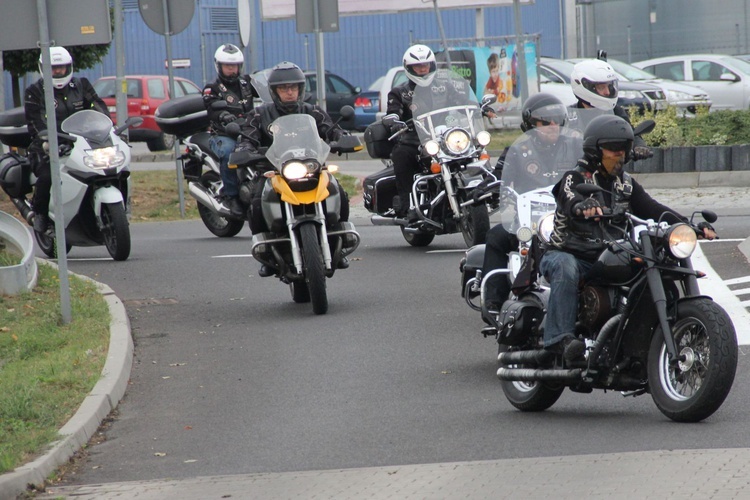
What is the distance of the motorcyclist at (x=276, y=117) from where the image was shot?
1096 centimetres

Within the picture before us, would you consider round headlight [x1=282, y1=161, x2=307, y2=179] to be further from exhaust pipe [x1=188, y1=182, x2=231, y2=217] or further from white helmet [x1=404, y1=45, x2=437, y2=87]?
exhaust pipe [x1=188, y1=182, x2=231, y2=217]

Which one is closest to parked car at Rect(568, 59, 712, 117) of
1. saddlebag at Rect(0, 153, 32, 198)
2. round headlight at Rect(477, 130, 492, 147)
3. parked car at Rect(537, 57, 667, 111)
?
parked car at Rect(537, 57, 667, 111)

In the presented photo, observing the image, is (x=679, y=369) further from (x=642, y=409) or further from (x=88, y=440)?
(x=88, y=440)

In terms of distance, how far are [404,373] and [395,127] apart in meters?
5.30

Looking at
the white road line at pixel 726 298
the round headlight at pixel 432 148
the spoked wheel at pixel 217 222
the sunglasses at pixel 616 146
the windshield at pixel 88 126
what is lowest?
the white road line at pixel 726 298

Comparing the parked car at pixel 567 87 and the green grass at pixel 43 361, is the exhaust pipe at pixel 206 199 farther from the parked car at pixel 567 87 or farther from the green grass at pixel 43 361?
the parked car at pixel 567 87

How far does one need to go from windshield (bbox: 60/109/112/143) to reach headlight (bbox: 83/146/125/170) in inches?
5.5

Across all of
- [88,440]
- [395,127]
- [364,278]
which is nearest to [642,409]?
[88,440]

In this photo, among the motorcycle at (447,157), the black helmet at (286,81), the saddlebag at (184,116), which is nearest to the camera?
the black helmet at (286,81)

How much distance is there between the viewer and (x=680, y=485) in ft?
17.6

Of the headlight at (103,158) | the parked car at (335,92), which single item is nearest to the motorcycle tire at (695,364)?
the headlight at (103,158)

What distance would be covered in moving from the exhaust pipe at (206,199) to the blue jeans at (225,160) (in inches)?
7.7

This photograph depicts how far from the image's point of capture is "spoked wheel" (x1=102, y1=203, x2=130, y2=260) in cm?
1323

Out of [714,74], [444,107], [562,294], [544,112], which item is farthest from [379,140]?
[714,74]
